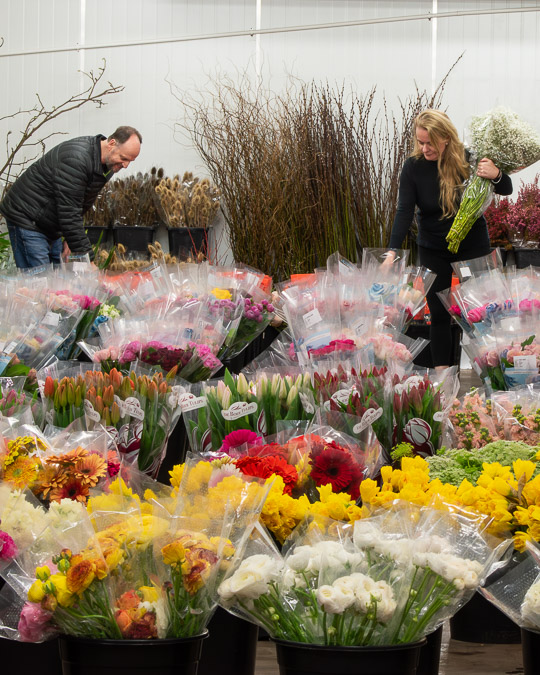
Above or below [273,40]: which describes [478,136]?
below

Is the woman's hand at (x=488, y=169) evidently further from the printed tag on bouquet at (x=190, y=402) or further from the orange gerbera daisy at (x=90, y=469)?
the orange gerbera daisy at (x=90, y=469)

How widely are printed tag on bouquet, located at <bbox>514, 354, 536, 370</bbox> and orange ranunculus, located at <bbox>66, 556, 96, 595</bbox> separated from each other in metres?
1.91

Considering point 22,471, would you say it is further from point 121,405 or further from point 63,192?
point 63,192

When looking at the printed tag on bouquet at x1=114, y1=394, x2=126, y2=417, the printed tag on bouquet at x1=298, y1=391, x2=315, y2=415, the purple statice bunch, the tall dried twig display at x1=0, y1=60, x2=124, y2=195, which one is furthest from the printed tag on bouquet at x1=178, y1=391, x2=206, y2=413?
the tall dried twig display at x1=0, y1=60, x2=124, y2=195

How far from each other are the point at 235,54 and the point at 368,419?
688 centimetres

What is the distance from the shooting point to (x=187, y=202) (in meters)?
8.22

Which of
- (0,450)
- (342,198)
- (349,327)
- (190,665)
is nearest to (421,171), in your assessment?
(349,327)

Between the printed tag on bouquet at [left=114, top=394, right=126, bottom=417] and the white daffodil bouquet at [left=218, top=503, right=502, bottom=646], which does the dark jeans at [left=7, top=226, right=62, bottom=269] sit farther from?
the white daffodil bouquet at [left=218, top=503, right=502, bottom=646]

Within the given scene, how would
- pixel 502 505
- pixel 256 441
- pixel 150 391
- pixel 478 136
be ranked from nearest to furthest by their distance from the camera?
pixel 502 505 → pixel 256 441 → pixel 150 391 → pixel 478 136

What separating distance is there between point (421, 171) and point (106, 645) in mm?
3855

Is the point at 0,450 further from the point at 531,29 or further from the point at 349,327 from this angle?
the point at 531,29

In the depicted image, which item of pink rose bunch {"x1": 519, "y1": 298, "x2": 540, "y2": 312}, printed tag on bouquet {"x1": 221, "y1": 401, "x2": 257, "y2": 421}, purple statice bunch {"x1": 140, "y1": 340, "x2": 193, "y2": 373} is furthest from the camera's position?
pink rose bunch {"x1": 519, "y1": 298, "x2": 540, "y2": 312}

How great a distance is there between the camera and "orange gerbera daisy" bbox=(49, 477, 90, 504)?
5.63ft

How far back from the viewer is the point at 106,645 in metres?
1.28
